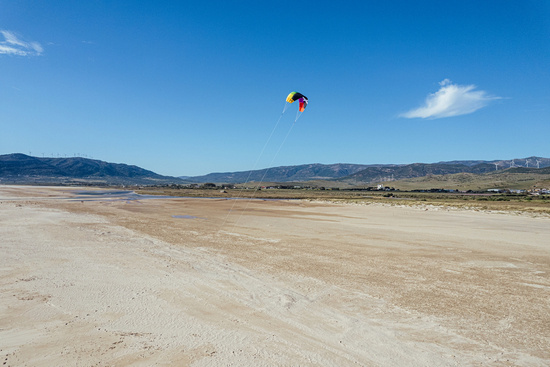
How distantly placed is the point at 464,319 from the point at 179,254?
1063 centimetres

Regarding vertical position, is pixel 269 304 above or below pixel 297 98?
below

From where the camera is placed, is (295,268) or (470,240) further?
(470,240)

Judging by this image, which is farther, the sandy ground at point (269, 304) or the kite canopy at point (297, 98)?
the kite canopy at point (297, 98)

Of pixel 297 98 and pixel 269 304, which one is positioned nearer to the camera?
pixel 269 304

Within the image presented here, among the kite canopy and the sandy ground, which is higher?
the kite canopy

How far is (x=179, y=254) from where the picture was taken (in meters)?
13.0

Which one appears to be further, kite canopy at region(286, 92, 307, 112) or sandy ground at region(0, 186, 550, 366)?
kite canopy at region(286, 92, 307, 112)

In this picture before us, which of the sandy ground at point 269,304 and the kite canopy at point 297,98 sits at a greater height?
the kite canopy at point 297,98

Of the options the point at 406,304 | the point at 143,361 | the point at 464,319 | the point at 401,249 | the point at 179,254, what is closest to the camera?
the point at 143,361

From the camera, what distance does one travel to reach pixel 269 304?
768cm

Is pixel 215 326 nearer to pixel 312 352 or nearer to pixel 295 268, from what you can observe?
pixel 312 352

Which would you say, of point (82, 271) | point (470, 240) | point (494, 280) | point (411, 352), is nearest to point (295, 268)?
point (411, 352)

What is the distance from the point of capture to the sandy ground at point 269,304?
5.37 m

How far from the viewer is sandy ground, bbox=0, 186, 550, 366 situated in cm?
537
